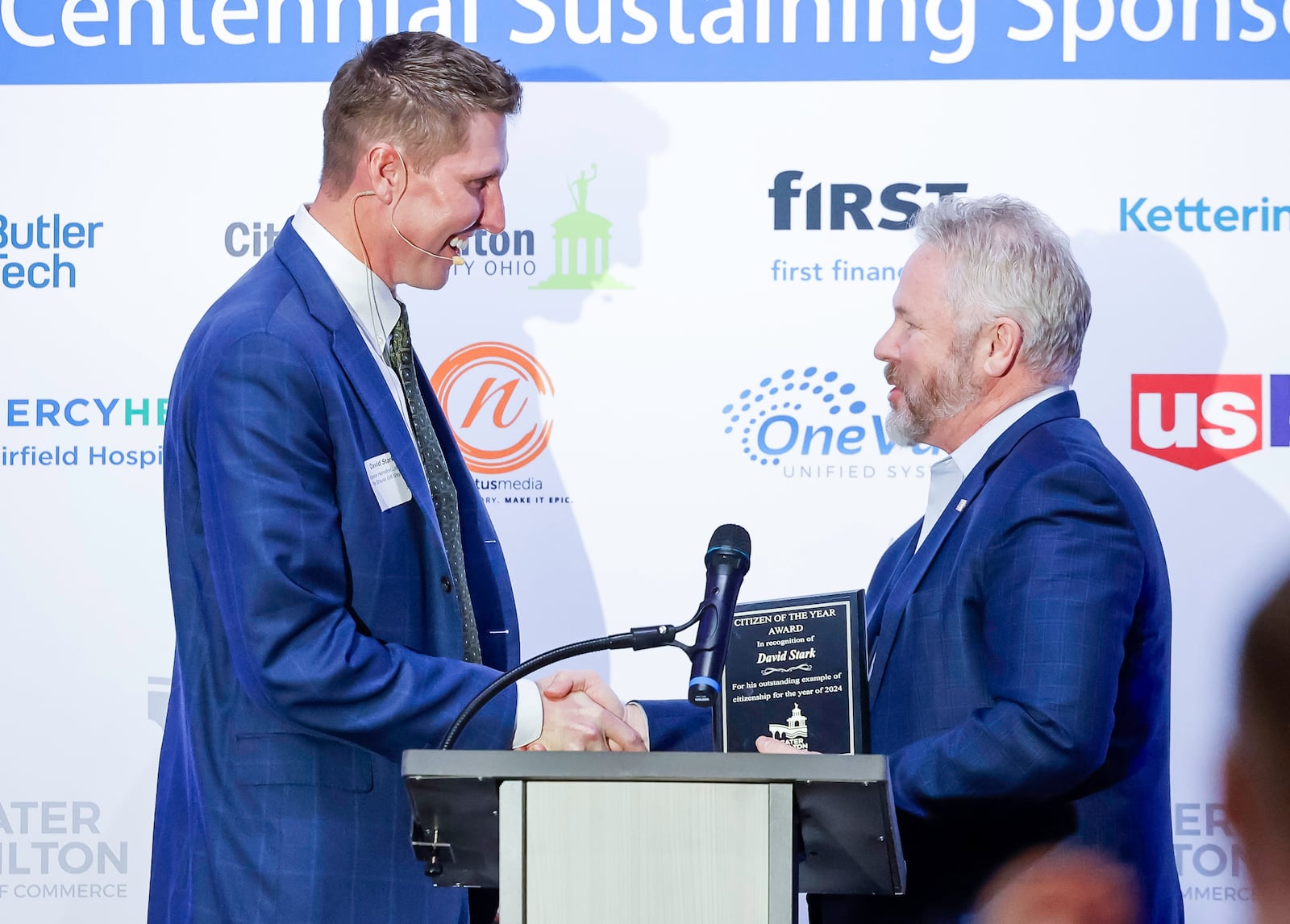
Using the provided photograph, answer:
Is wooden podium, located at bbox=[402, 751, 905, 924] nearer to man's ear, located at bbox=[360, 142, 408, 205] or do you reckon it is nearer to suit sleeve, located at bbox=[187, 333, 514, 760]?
suit sleeve, located at bbox=[187, 333, 514, 760]

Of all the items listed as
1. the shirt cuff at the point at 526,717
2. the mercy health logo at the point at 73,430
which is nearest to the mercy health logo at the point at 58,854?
the mercy health logo at the point at 73,430

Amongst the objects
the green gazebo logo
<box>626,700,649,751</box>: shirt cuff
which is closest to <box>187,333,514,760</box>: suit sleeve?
<box>626,700,649,751</box>: shirt cuff

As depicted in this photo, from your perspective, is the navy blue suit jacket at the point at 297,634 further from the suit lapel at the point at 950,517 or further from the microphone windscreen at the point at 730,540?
the suit lapel at the point at 950,517

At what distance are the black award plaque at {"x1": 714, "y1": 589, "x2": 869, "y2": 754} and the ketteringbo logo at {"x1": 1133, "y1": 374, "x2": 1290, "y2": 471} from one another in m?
1.73

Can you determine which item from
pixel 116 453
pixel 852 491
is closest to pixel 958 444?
pixel 852 491

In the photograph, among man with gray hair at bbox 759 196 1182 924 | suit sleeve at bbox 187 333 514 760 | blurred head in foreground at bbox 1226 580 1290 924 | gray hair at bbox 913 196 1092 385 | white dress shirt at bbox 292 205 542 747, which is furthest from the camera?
blurred head in foreground at bbox 1226 580 1290 924

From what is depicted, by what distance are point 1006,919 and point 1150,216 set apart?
7.28ft

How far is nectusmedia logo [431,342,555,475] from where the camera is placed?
4441mm

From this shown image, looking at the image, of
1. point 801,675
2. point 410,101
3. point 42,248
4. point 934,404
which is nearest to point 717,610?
point 801,675

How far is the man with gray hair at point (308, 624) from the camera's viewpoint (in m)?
2.72

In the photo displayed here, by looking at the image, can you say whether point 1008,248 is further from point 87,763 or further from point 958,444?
point 87,763

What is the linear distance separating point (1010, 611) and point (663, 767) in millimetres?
1225

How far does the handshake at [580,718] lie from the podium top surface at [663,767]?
2.33 ft

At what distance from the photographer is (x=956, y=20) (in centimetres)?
442
